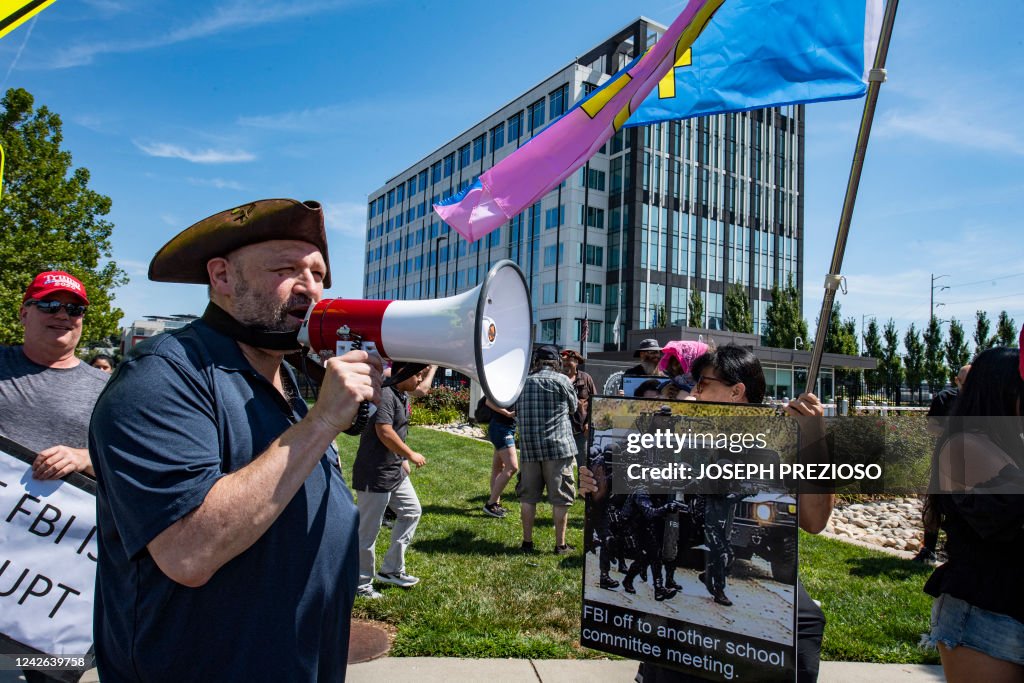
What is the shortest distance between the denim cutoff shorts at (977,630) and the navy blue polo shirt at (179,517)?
2.22m

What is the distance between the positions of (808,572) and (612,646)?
434 cm

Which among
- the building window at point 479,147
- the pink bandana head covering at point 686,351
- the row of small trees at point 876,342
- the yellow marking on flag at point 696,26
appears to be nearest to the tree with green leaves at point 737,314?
the row of small trees at point 876,342

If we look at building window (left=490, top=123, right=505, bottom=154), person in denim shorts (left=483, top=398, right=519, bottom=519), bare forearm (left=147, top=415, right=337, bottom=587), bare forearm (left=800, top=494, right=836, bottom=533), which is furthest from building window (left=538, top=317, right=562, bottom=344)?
bare forearm (left=147, top=415, right=337, bottom=587)

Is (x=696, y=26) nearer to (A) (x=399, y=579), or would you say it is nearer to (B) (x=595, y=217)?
(A) (x=399, y=579)

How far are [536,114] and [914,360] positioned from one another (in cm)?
3259

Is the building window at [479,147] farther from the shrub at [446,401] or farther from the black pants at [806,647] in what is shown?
the black pants at [806,647]

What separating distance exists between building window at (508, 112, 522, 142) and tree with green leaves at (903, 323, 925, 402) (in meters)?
32.4

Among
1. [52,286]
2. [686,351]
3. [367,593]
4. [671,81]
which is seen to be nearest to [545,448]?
[686,351]

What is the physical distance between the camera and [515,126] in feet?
175

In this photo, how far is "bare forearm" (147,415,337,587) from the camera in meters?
1.34

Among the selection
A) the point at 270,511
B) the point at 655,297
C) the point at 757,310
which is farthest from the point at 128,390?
the point at 757,310

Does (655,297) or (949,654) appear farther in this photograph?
(655,297)

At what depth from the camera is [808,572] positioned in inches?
239

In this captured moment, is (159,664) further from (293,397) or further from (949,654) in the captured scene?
(949,654)
